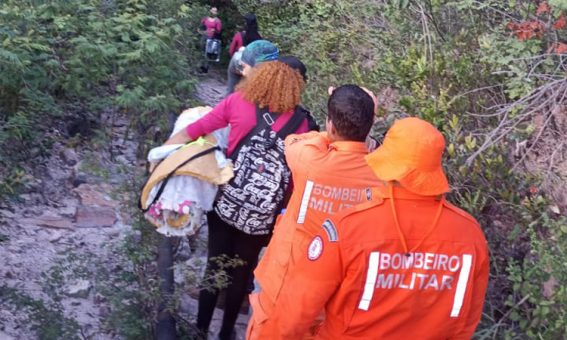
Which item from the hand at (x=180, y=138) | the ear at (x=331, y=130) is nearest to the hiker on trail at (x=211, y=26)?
the hand at (x=180, y=138)

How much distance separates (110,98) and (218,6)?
384 inches

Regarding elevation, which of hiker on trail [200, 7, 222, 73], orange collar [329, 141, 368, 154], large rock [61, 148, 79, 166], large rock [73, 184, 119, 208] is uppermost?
orange collar [329, 141, 368, 154]

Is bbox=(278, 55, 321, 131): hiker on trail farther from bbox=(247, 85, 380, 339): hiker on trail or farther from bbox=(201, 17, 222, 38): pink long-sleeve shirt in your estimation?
bbox=(201, 17, 222, 38): pink long-sleeve shirt

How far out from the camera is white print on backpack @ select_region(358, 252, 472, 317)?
246 centimetres

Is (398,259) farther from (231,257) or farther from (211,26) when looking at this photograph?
(211,26)

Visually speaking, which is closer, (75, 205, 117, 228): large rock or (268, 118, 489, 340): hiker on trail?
(268, 118, 489, 340): hiker on trail

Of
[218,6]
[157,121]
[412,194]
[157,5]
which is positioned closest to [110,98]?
[157,121]

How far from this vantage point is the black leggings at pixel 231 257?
4117 mm

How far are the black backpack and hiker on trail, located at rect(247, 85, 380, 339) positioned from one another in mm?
829

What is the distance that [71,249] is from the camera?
15.3 feet

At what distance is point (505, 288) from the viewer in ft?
13.5

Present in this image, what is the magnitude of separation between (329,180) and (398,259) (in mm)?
549

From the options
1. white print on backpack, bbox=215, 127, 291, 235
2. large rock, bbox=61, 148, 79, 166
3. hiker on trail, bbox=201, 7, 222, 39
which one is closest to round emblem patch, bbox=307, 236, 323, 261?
white print on backpack, bbox=215, 127, 291, 235

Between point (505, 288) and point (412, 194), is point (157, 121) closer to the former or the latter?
point (505, 288)
